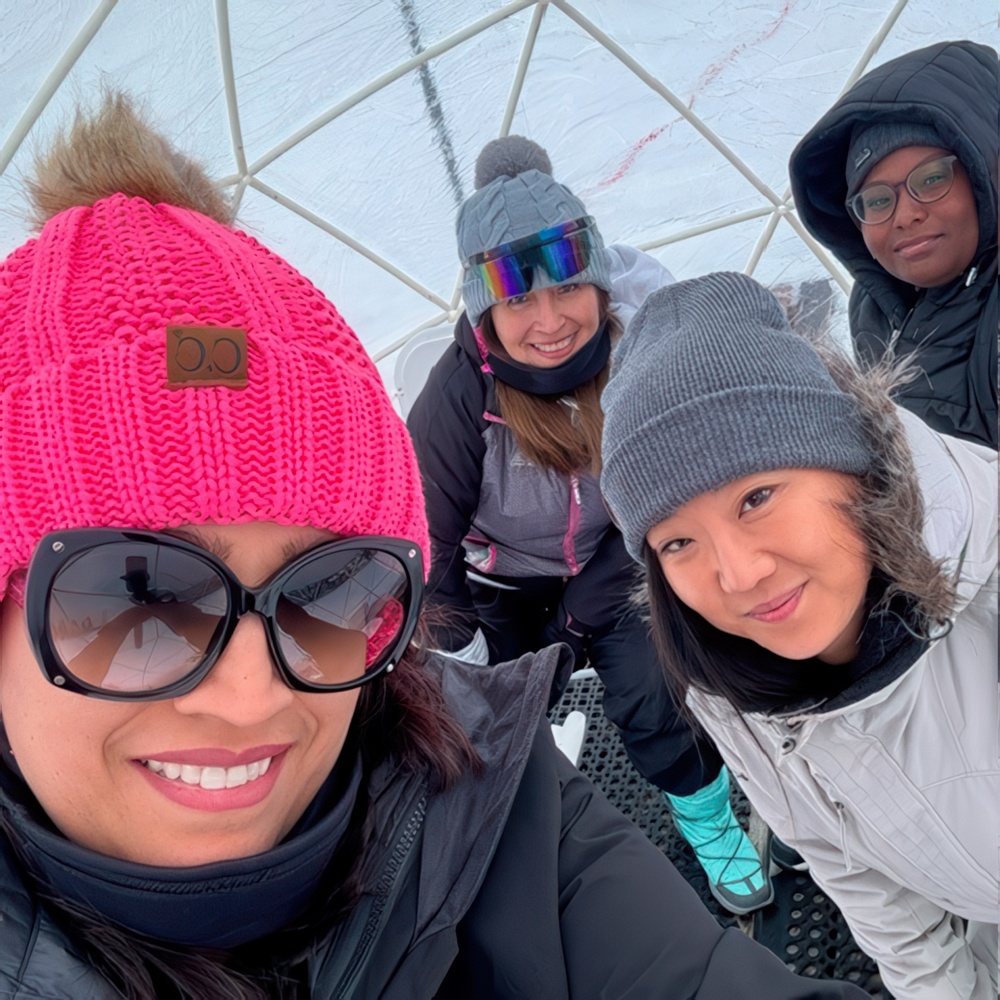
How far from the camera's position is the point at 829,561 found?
153cm

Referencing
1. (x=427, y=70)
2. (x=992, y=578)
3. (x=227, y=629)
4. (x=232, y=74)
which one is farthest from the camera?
(x=427, y=70)

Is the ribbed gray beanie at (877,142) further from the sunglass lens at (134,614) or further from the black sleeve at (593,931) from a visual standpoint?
the sunglass lens at (134,614)

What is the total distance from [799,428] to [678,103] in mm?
5418

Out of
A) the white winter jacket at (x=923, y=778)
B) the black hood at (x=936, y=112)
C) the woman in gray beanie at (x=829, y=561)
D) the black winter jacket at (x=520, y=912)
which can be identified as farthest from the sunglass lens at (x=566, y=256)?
the black winter jacket at (x=520, y=912)

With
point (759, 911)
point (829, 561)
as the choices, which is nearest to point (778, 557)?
point (829, 561)

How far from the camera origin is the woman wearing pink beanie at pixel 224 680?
1.02 metres

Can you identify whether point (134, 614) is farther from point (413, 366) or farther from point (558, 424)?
point (413, 366)

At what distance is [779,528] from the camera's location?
149 centimetres

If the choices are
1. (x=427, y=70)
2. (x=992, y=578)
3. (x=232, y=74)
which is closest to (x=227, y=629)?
(x=992, y=578)

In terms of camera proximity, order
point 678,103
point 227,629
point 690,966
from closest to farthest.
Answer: point 227,629, point 690,966, point 678,103

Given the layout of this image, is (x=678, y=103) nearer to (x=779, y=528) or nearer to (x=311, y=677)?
(x=779, y=528)

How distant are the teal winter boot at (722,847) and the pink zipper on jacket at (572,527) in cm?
83

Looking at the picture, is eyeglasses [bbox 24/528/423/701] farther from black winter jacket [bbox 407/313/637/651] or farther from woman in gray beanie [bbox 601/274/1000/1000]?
black winter jacket [bbox 407/313/637/651]

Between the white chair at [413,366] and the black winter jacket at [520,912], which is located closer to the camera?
the black winter jacket at [520,912]
